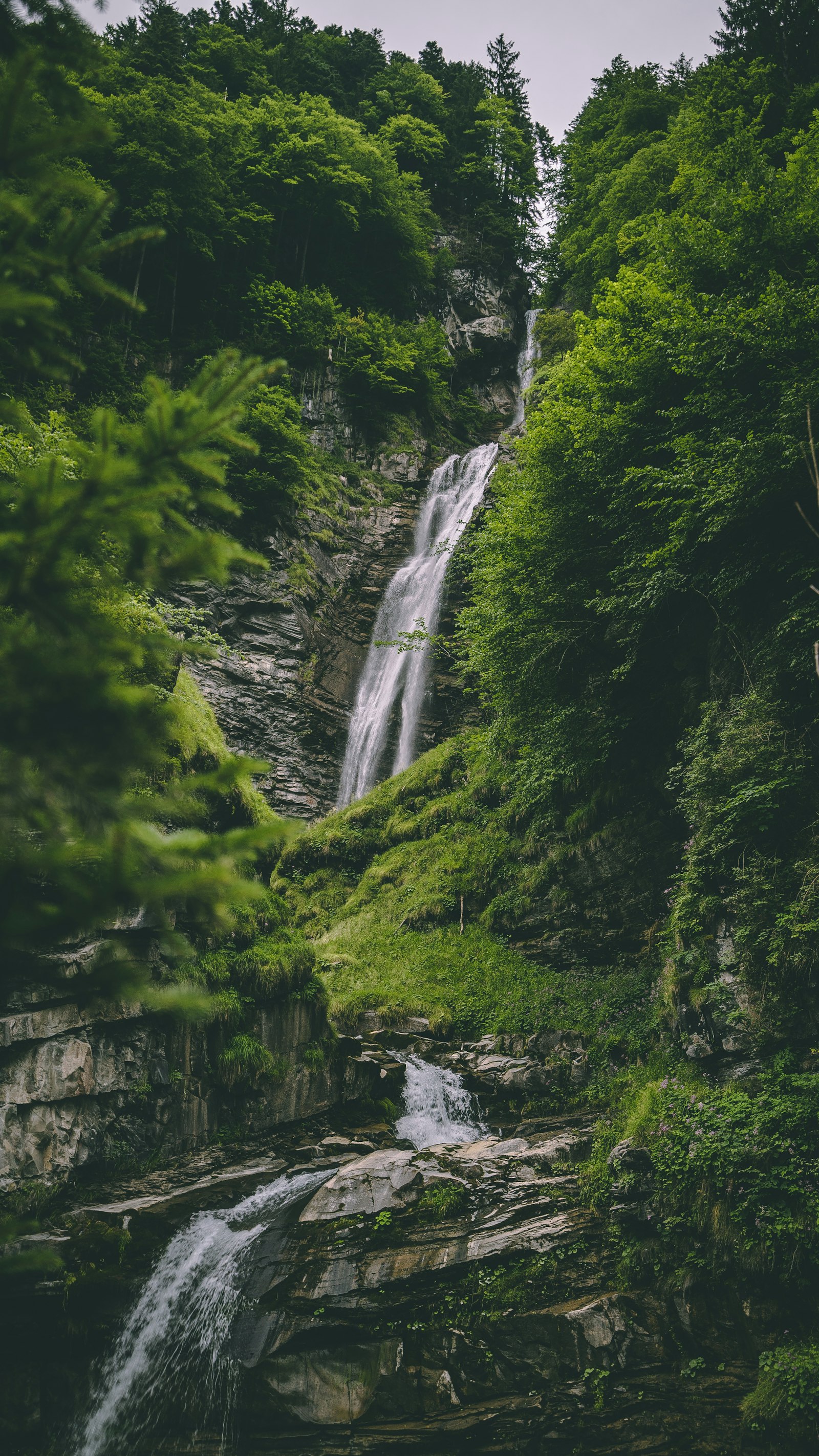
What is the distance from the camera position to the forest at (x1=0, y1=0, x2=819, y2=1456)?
223cm

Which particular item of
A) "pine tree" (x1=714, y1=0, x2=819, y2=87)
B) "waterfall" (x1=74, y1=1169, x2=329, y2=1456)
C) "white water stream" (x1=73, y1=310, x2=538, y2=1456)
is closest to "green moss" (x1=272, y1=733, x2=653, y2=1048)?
"white water stream" (x1=73, y1=310, x2=538, y2=1456)

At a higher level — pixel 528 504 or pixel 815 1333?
pixel 528 504

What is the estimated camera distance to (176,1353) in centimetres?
623

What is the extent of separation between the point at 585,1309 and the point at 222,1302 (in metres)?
3.15

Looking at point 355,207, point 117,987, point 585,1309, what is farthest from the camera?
point 355,207

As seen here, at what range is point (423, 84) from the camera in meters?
40.2

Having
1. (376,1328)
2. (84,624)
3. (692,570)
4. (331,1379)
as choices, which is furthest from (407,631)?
(84,624)

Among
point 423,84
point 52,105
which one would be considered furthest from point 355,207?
point 52,105

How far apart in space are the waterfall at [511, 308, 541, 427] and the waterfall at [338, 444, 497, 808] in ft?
27.5

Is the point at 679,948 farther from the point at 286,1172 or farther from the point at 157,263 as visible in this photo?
the point at 157,263

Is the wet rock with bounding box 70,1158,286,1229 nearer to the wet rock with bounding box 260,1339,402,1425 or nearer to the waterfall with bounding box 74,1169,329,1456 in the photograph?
the waterfall with bounding box 74,1169,329,1456

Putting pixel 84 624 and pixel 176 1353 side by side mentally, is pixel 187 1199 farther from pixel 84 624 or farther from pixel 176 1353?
pixel 84 624

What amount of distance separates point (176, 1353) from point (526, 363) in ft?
131

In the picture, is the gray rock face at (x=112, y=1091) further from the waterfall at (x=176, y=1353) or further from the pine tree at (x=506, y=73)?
the pine tree at (x=506, y=73)
